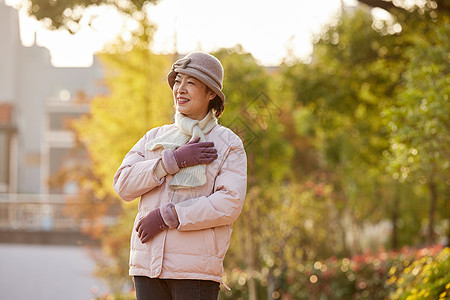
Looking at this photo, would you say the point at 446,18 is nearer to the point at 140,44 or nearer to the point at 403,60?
the point at 403,60

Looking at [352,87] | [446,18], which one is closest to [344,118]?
[352,87]

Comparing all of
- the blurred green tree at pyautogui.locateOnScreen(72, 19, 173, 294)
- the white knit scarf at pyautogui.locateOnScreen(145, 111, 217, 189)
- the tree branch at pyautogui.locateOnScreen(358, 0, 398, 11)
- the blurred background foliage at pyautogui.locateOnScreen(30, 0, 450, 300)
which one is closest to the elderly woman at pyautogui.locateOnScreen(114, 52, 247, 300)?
the white knit scarf at pyautogui.locateOnScreen(145, 111, 217, 189)

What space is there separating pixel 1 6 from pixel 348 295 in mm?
39926

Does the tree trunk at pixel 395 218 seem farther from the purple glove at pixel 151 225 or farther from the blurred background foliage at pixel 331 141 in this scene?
the purple glove at pixel 151 225

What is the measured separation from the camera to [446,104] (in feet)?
23.2

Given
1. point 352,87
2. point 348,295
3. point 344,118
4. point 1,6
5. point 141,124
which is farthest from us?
point 1,6

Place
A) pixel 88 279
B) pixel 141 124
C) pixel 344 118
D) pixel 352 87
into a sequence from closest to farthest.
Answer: pixel 352 87 → pixel 344 118 → pixel 141 124 → pixel 88 279

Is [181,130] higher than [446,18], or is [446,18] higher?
[446,18]

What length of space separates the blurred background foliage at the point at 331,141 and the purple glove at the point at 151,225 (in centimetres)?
239

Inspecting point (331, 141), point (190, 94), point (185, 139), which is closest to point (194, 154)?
point (185, 139)

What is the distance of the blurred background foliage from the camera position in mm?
7664

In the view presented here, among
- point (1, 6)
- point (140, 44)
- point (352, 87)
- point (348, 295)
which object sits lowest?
point (348, 295)

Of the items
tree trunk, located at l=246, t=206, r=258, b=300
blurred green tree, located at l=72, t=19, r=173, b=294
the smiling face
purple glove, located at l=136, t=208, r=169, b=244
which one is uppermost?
blurred green tree, located at l=72, t=19, r=173, b=294

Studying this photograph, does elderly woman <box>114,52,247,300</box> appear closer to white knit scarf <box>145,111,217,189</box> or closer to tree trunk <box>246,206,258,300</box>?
white knit scarf <box>145,111,217,189</box>
